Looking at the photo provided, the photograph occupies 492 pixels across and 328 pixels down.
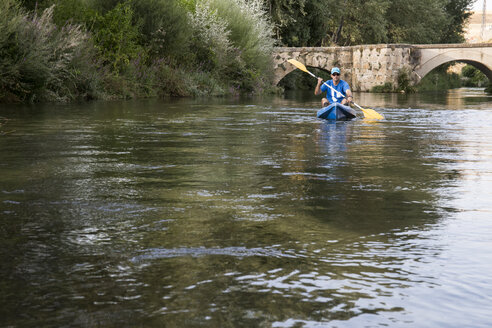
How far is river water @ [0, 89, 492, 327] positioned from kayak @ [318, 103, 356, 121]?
22.4 ft

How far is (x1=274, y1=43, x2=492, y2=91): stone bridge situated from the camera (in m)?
48.1

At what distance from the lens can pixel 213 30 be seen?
32.8 m

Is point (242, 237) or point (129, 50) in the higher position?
point (129, 50)

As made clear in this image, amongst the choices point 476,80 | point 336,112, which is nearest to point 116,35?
point 336,112

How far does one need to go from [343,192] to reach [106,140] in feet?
18.7

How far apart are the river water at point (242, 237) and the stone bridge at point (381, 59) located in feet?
127

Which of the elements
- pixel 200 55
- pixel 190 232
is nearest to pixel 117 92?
pixel 200 55

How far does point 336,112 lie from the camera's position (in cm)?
1730

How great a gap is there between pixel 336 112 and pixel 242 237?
12852 millimetres

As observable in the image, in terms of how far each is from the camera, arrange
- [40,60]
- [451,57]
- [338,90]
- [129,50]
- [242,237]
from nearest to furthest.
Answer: [242,237], [338,90], [40,60], [129,50], [451,57]

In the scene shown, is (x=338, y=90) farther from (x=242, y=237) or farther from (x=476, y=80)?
(x=476, y=80)

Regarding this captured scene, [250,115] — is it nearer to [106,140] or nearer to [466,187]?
Answer: [106,140]

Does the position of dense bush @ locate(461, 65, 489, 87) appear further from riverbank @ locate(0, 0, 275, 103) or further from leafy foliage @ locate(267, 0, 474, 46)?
riverbank @ locate(0, 0, 275, 103)

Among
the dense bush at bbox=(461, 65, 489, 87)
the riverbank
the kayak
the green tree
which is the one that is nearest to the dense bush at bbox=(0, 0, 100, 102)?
the riverbank
